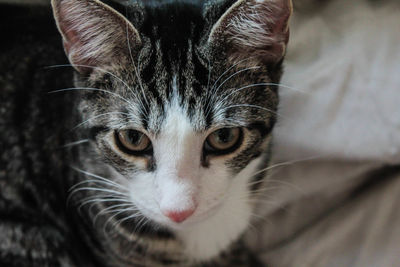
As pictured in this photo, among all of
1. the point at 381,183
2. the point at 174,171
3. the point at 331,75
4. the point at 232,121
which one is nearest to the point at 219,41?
the point at 232,121

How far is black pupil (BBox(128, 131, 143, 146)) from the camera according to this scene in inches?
38.2

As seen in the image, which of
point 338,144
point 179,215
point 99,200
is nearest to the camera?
point 179,215

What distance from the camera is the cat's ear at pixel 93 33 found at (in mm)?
906

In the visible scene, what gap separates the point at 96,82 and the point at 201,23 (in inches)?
10.4

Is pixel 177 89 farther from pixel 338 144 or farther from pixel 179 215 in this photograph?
pixel 338 144

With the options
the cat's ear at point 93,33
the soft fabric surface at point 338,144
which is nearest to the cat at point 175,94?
the cat's ear at point 93,33

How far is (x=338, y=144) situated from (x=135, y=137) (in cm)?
59

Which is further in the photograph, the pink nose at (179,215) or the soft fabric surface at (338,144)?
the soft fabric surface at (338,144)

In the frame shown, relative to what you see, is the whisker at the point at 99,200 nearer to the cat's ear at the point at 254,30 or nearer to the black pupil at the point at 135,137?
the black pupil at the point at 135,137

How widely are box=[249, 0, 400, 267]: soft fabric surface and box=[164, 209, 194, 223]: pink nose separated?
1.36 ft

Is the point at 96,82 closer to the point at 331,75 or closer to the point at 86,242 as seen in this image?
the point at 86,242

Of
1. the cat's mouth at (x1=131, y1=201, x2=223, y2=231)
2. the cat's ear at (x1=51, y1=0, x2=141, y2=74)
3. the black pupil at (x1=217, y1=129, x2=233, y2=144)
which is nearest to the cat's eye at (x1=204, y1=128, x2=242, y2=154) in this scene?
the black pupil at (x1=217, y1=129, x2=233, y2=144)

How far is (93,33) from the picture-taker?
96 centimetres

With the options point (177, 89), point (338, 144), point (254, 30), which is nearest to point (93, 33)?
point (177, 89)
